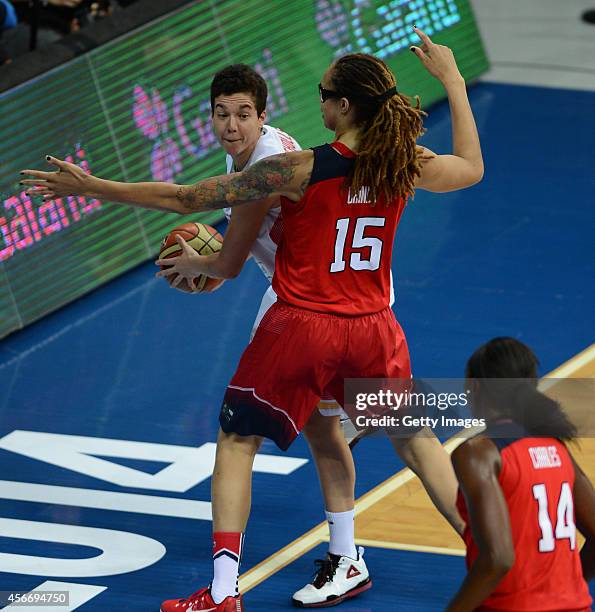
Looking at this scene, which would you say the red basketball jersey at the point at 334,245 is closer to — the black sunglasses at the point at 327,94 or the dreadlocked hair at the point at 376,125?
the dreadlocked hair at the point at 376,125

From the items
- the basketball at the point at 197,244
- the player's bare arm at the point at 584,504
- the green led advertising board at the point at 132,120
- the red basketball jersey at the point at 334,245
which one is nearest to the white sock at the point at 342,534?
the red basketball jersey at the point at 334,245

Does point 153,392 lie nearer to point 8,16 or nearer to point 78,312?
point 78,312

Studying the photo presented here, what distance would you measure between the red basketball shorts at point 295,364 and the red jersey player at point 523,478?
1.48 meters

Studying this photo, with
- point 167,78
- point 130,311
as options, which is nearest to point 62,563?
point 130,311

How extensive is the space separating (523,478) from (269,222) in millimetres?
2120

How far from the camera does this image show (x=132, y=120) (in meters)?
10.2

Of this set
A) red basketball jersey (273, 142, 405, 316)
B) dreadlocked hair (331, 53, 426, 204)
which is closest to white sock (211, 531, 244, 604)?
red basketball jersey (273, 142, 405, 316)

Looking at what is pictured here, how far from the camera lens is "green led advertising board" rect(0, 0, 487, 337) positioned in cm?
937

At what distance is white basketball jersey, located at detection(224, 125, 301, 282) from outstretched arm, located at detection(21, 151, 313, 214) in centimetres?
41

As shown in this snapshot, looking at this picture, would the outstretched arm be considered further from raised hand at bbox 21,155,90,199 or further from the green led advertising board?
the green led advertising board

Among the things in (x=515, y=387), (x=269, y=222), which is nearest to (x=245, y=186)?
(x=269, y=222)

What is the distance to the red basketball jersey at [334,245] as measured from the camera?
5410 mm

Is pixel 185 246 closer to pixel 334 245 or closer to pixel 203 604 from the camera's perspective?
pixel 334 245

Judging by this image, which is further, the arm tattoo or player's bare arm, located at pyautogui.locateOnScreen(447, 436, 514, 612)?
the arm tattoo
